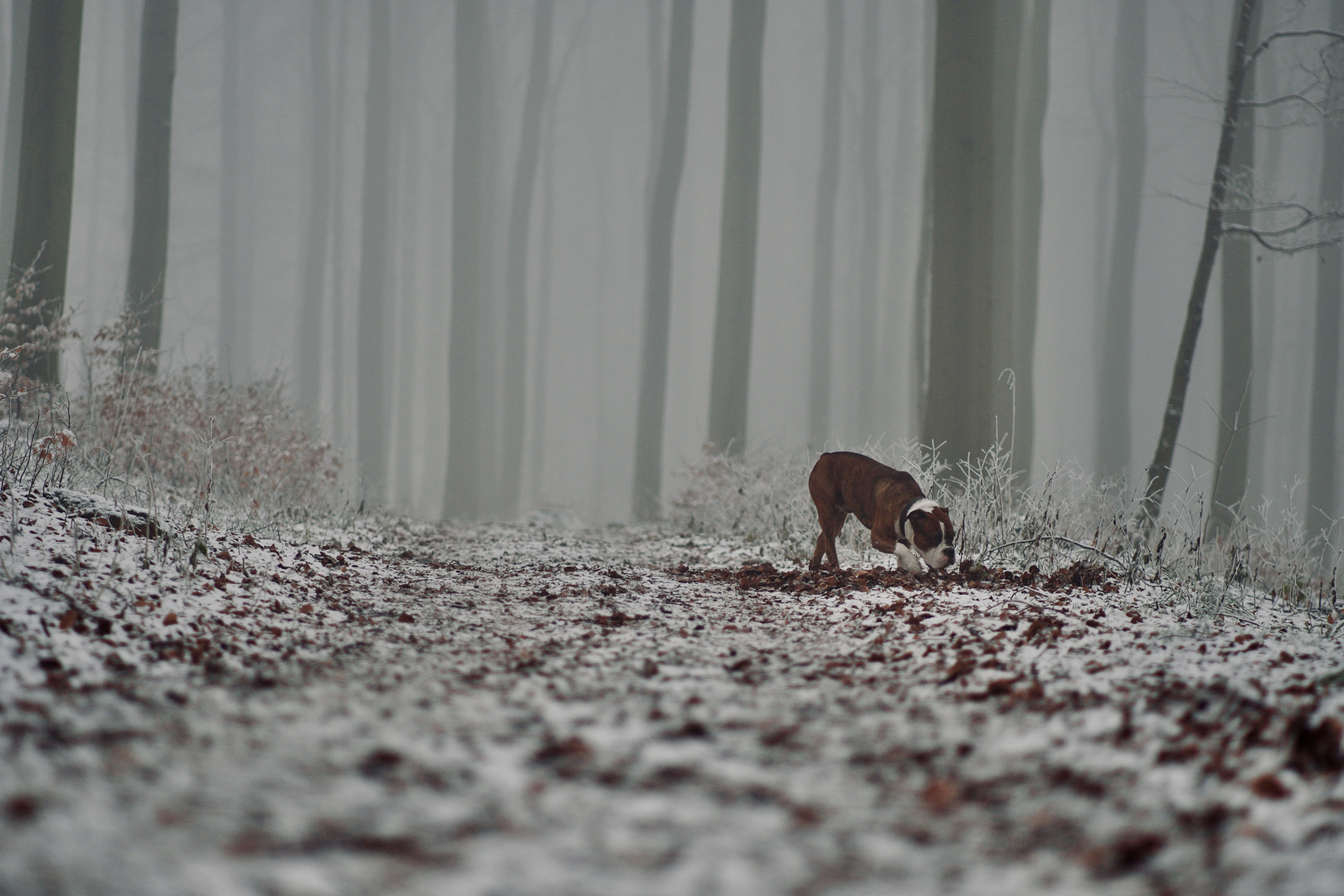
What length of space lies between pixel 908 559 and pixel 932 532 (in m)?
0.33

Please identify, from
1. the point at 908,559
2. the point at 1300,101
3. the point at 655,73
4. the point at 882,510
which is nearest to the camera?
the point at 908,559

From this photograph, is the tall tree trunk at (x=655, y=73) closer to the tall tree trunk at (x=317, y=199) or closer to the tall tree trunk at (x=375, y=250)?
the tall tree trunk at (x=375, y=250)

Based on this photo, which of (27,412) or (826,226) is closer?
(27,412)

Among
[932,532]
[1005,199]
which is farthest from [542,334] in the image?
[932,532]

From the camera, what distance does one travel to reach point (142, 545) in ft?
13.8

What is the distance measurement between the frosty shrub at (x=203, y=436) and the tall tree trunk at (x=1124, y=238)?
1851 cm

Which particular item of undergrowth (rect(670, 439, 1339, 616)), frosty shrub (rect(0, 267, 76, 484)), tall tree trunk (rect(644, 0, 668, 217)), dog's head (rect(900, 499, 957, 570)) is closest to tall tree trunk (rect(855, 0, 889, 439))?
tall tree trunk (rect(644, 0, 668, 217))

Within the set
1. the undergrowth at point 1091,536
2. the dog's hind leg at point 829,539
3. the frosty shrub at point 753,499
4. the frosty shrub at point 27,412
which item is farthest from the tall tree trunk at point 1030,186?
the frosty shrub at point 27,412

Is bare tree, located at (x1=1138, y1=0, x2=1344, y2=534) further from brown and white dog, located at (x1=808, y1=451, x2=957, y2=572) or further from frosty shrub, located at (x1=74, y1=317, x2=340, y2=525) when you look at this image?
frosty shrub, located at (x1=74, y1=317, x2=340, y2=525)

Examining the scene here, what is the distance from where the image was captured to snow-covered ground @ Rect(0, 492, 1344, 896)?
1.52 meters

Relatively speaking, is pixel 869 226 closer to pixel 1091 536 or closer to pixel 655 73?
pixel 655 73

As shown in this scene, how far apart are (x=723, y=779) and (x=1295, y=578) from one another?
5.62 metres

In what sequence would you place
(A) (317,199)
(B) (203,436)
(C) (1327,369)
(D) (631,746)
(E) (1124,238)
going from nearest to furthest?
(D) (631,746)
(B) (203,436)
(C) (1327,369)
(E) (1124,238)
(A) (317,199)

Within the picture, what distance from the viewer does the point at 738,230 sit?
15188mm
